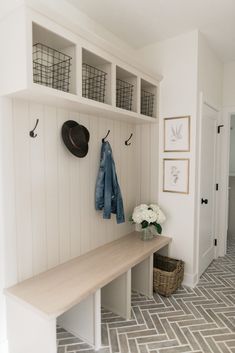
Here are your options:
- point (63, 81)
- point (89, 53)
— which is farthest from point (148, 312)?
point (89, 53)

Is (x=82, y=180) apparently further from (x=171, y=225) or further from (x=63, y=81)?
(x=171, y=225)

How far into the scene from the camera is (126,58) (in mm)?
2256

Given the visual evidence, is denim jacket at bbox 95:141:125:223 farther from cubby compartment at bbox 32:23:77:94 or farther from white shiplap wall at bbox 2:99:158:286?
cubby compartment at bbox 32:23:77:94

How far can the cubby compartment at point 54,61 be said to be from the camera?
5.88ft

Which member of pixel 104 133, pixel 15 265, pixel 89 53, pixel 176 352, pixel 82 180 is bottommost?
pixel 176 352

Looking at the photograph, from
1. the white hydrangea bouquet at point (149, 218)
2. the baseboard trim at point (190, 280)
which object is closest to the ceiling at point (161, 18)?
the white hydrangea bouquet at point (149, 218)

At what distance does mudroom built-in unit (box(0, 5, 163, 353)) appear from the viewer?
163 centimetres

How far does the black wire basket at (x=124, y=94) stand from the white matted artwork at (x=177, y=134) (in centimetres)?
52

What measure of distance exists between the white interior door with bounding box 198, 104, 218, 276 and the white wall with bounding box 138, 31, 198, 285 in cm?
20

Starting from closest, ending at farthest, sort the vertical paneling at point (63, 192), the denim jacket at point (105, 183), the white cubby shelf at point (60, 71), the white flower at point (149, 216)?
the white cubby shelf at point (60, 71) → the vertical paneling at point (63, 192) → the denim jacket at point (105, 183) → the white flower at point (149, 216)

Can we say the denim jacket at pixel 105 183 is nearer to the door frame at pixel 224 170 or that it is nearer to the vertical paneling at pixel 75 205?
the vertical paneling at pixel 75 205

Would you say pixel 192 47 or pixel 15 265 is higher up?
pixel 192 47

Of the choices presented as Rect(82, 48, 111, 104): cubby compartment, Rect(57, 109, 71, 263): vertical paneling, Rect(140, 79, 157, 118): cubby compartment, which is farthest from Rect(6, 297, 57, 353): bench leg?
Rect(140, 79, 157, 118): cubby compartment

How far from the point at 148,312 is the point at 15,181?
1.69 meters
